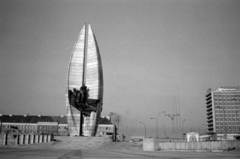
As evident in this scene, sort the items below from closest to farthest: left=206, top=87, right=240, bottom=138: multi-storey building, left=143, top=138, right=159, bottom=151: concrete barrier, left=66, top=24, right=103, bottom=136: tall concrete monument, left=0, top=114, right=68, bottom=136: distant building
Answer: left=143, top=138, right=159, bottom=151: concrete barrier < left=66, top=24, right=103, bottom=136: tall concrete monument < left=0, top=114, right=68, bottom=136: distant building < left=206, top=87, right=240, bottom=138: multi-storey building

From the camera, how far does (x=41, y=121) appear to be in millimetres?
104625

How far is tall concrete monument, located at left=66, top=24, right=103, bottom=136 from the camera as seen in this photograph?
182ft

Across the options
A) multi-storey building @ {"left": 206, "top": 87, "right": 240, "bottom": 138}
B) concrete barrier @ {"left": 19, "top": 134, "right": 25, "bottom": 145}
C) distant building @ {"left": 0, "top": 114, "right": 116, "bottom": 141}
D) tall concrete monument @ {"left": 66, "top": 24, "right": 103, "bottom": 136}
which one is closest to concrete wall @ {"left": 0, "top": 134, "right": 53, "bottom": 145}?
concrete barrier @ {"left": 19, "top": 134, "right": 25, "bottom": 145}

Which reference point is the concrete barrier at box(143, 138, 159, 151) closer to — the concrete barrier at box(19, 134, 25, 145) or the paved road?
the paved road

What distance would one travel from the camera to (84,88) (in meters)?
56.1

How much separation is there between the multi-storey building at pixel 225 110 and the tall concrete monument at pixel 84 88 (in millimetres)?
72912

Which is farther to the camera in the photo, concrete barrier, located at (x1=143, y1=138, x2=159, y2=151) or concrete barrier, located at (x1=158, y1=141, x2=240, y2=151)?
concrete barrier, located at (x1=143, y1=138, x2=159, y2=151)

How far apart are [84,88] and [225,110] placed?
266 ft

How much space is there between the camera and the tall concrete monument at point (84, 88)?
55.5m

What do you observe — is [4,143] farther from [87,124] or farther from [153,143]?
[153,143]

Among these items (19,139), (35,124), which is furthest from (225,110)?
(19,139)

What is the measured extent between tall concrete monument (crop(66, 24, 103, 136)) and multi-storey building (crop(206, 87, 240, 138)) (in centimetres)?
7291

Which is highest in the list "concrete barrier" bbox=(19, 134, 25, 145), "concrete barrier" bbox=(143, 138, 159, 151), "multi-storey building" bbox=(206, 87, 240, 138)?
"multi-storey building" bbox=(206, 87, 240, 138)

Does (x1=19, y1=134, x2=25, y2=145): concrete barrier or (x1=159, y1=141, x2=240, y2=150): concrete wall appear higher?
(x1=159, y1=141, x2=240, y2=150): concrete wall
